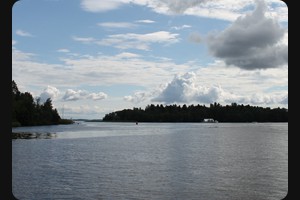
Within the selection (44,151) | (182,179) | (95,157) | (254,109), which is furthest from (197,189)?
(254,109)

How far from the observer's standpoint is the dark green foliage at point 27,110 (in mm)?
103981

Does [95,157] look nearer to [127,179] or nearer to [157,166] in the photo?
[157,166]

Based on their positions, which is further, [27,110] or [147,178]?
[27,110]

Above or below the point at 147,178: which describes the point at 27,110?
above

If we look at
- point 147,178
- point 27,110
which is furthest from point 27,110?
point 147,178

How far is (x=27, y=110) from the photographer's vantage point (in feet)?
357

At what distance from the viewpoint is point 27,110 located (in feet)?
357

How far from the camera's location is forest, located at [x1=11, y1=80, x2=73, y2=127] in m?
104

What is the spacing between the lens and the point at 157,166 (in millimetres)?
29859

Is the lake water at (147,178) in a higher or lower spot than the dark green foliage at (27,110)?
lower

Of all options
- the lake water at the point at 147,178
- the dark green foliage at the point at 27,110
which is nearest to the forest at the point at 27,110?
the dark green foliage at the point at 27,110

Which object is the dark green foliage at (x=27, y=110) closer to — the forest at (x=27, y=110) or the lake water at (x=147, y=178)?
the forest at (x=27, y=110)

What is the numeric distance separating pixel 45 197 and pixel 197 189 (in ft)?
26.7

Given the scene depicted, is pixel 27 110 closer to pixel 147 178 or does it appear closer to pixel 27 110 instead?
pixel 27 110
